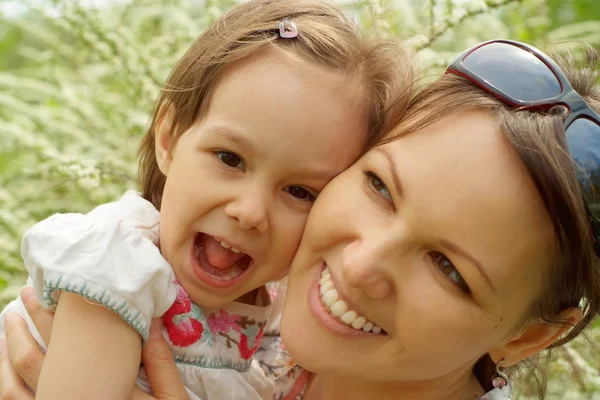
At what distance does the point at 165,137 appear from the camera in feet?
7.49

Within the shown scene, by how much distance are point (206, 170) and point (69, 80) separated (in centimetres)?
292

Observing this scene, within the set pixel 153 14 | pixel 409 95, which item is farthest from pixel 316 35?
pixel 153 14

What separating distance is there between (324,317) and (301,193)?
372mm

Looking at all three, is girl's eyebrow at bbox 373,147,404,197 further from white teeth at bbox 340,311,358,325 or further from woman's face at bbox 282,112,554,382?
white teeth at bbox 340,311,358,325

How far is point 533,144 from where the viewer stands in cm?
170

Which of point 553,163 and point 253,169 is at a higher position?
point 553,163

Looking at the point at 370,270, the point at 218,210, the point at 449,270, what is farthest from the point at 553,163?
the point at 218,210

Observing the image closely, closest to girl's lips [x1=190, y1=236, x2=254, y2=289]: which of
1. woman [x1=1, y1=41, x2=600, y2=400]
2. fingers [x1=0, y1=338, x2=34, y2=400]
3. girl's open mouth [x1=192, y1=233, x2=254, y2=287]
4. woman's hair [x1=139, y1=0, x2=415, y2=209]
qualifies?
girl's open mouth [x1=192, y1=233, x2=254, y2=287]

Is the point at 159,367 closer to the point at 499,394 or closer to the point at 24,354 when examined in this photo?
the point at 24,354

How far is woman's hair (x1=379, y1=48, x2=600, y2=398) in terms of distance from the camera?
1.70 meters

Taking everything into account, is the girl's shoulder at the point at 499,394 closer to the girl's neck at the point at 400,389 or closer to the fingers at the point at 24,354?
the girl's neck at the point at 400,389

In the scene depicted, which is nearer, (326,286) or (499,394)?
(326,286)

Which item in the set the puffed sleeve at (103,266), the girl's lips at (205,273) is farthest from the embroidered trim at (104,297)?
the girl's lips at (205,273)

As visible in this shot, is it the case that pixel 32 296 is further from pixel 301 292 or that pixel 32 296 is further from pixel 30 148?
pixel 30 148
